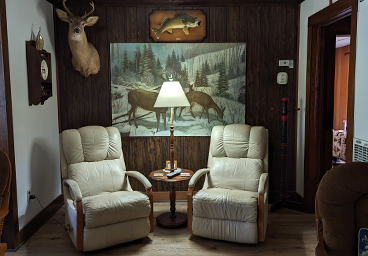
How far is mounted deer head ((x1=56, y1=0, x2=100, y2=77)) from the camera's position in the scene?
3.52m

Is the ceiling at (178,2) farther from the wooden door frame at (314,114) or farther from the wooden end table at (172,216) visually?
the wooden end table at (172,216)

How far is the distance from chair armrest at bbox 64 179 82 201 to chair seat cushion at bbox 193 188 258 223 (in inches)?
40.0

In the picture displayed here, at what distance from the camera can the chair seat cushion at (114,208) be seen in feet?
9.14

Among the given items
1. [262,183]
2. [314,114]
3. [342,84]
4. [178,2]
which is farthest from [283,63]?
[342,84]

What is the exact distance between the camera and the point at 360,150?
8.49 feet

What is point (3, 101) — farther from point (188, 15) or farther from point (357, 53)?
point (357, 53)

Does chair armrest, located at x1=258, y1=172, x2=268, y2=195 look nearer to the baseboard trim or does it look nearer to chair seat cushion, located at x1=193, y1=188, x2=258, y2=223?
chair seat cushion, located at x1=193, y1=188, x2=258, y2=223

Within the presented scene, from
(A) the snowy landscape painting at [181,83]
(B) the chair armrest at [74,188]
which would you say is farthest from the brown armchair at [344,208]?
(A) the snowy landscape painting at [181,83]

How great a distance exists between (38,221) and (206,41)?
2658 millimetres

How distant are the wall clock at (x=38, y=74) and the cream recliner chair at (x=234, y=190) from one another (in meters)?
1.75

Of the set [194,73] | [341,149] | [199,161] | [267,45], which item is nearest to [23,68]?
[194,73]

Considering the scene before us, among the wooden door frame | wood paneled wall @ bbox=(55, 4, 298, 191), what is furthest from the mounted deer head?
the wooden door frame

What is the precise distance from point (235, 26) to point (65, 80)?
6.85 feet

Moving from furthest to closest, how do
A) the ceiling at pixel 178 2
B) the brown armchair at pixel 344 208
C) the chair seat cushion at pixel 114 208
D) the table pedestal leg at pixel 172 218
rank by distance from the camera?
1. the ceiling at pixel 178 2
2. the table pedestal leg at pixel 172 218
3. the chair seat cushion at pixel 114 208
4. the brown armchair at pixel 344 208
